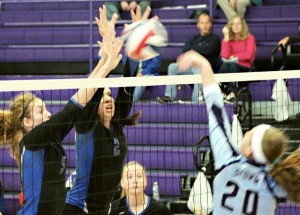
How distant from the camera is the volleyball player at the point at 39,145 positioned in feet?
16.4

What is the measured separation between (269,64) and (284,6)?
2.91 ft

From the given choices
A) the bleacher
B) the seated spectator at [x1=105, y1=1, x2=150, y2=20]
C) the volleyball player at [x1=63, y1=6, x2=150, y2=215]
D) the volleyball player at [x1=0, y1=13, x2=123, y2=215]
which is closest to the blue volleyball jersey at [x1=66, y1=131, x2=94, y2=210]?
the volleyball player at [x1=63, y1=6, x2=150, y2=215]

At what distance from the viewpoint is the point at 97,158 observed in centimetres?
564

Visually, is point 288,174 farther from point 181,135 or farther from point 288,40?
point 288,40

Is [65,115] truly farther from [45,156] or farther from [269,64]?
[269,64]

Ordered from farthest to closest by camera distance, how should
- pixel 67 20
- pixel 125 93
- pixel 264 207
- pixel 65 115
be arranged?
1. pixel 67 20
2. pixel 125 93
3. pixel 65 115
4. pixel 264 207

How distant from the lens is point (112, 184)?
5.74m

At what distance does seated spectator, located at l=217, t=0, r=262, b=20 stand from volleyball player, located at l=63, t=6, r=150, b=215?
14.6 feet

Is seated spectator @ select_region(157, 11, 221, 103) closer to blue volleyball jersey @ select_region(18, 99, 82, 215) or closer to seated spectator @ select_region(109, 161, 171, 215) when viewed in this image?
seated spectator @ select_region(109, 161, 171, 215)

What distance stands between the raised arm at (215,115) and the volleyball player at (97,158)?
150 centimetres

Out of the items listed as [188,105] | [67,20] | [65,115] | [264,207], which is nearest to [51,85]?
[65,115]

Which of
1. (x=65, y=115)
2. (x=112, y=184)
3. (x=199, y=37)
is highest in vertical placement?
(x=199, y=37)

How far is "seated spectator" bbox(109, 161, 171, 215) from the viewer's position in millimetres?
6086

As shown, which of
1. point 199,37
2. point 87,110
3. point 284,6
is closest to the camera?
point 87,110
